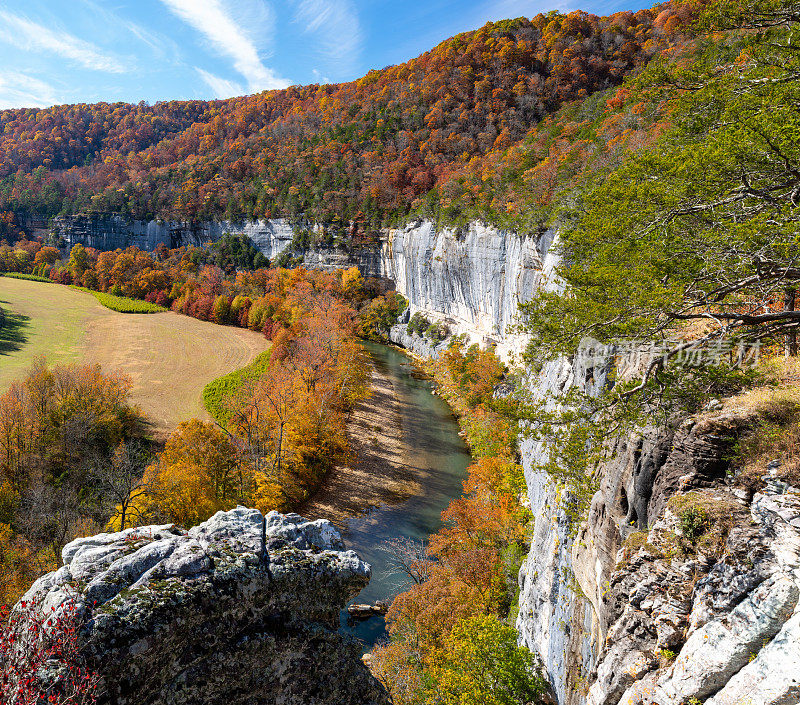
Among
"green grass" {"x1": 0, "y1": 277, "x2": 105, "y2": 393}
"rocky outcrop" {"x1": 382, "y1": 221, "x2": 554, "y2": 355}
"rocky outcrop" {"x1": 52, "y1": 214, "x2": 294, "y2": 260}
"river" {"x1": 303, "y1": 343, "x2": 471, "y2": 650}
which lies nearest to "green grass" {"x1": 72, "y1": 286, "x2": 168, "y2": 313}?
"green grass" {"x1": 0, "y1": 277, "x2": 105, "y2": 393}

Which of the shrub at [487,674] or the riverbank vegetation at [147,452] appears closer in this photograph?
the shrub at [487,674]

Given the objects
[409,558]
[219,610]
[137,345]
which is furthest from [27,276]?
[219,610]

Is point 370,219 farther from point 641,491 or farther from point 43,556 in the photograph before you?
point 641,491

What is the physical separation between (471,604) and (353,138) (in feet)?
250

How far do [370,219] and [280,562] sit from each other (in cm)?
6039

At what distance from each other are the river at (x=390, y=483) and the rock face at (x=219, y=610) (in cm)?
601

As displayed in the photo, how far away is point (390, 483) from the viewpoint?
24.0 metres

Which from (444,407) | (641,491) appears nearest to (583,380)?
(641,491)

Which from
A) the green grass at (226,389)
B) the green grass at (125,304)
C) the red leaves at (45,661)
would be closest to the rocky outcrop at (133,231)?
the green grass at (125,304)

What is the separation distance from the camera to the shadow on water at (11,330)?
36.4 m

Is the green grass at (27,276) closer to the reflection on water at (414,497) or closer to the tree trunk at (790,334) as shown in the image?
the reflection on water at (414,497)

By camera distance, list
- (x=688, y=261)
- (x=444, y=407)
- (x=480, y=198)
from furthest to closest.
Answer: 1. (x=480, y=198)
2. (x=444, y=407)
3. (x=688, y=261)

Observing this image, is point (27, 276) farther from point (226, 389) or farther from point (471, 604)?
point (471, 604)

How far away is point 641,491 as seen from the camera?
6707mm
